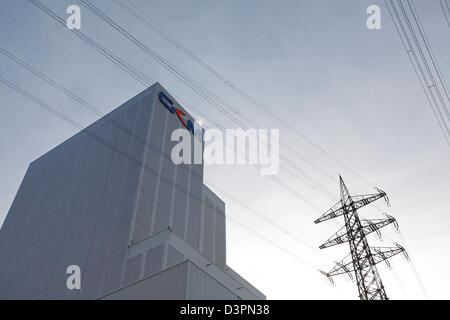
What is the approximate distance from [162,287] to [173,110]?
94.0 ft

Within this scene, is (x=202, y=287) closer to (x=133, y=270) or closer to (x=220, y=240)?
(x=133, y=270)

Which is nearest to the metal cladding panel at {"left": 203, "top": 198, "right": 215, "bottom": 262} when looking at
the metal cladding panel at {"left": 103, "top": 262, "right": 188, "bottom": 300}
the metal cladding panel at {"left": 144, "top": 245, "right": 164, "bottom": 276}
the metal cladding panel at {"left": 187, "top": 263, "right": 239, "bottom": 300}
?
the metal cladding panel at {"left": 144, "top": 245, "right": 164, "bottom": 276}

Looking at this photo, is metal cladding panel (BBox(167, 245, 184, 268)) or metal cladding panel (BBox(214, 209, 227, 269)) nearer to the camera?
metal cladding panel (BBox(167, 245, 184, 268))

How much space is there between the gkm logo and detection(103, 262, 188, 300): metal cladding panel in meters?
26.9

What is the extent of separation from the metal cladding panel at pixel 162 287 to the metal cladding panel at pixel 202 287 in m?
0.33

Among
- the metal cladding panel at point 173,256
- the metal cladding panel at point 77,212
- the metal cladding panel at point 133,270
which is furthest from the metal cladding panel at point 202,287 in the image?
the metal cladding panel at point 77,212

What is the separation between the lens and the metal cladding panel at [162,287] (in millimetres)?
16516

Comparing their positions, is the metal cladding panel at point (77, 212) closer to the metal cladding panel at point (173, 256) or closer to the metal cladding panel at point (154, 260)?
the metal cladding panel at point (154, 260)

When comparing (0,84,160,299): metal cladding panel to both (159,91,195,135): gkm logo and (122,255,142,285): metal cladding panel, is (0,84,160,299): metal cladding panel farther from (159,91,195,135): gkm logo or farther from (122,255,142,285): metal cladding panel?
(159,91,195,135): gkm logo

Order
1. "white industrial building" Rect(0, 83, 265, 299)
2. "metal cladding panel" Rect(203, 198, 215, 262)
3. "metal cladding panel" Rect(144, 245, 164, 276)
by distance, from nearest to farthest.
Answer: "metal cladding panel" Rect(144, 245, 164, 276) < "white industrial building" Rect(0, 83, 265, 299) < "metal cladding panel" Rect(203, 198, 215, 262)

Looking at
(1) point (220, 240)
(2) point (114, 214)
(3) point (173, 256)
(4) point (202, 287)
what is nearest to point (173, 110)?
(2) point (114, 214)

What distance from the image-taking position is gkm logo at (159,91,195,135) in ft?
137

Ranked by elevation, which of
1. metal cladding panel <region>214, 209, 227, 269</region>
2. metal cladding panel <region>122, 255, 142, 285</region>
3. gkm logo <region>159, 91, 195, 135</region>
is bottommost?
metal cladding panel <region>122, 255, 142, 285</region>

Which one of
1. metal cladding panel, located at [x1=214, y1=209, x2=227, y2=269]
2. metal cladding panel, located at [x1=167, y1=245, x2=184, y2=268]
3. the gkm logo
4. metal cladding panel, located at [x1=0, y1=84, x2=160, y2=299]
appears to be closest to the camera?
metal cladding panel, located at [x1=167, y1=245, x2=184, y2=268]
